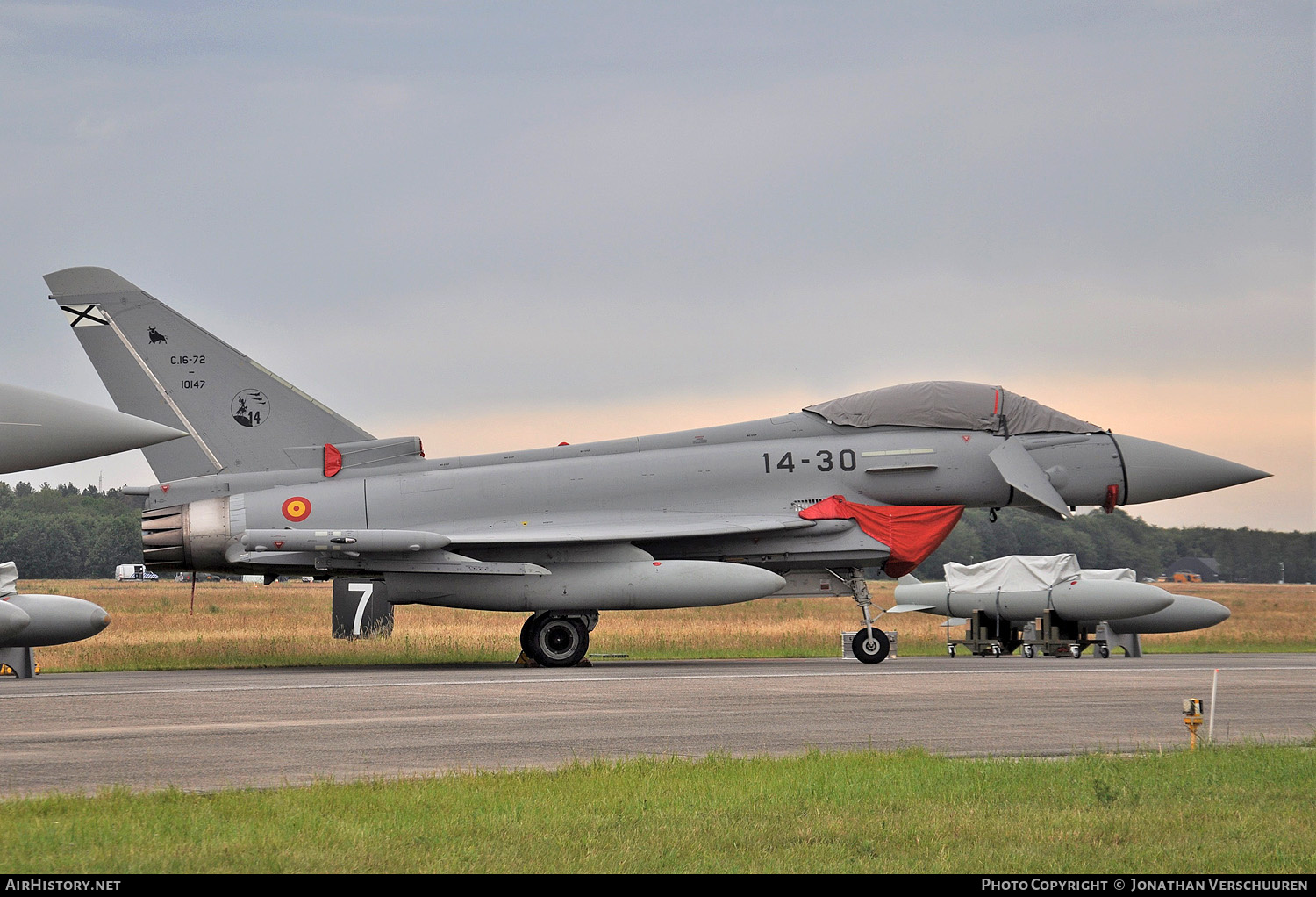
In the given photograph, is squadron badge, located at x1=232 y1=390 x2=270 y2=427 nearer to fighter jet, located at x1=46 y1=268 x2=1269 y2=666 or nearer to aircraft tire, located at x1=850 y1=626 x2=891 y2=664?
fighter jet, located at x1=46 y1=268 x2=1269 y2=666

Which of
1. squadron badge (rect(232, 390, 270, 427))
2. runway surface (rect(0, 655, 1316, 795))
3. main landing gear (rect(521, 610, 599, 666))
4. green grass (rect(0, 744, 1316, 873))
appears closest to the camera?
green grass (rect(0, 744, 1316, 873))

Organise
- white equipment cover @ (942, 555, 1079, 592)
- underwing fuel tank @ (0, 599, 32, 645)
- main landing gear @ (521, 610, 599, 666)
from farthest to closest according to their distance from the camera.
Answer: white equipment cover @ (942, 555, 1079, 592)
main landing gear @ (521, 610, 599, 666)
underwing fuel tank @ (0, 599, 32, 645)

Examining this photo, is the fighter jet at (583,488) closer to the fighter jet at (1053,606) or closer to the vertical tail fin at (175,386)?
the vertical tail fin at (175,386)

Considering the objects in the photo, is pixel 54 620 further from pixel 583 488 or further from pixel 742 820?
pixel 742 820

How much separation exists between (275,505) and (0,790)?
38.8 ft

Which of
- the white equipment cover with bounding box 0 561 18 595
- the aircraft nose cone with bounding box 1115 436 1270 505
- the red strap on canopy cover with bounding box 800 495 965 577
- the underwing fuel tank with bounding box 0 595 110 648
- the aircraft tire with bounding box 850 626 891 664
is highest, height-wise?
the aircraft nose cone with bounding box 1115 436 1270 505

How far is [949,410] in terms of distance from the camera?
2003 cm

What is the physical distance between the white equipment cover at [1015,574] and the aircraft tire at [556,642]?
10.2 meters

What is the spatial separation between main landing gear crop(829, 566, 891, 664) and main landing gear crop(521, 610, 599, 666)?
408 cm

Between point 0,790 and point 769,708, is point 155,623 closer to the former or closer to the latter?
point 769,708

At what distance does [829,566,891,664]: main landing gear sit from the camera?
1948 centimetres

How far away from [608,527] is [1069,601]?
10.1 metres

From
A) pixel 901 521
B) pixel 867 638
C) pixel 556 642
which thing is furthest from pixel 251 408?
pixel 901 521

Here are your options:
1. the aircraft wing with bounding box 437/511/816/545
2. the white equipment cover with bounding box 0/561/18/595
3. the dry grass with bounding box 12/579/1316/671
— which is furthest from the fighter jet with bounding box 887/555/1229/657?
the white equipment cover with bounding box 0/561/18/595
